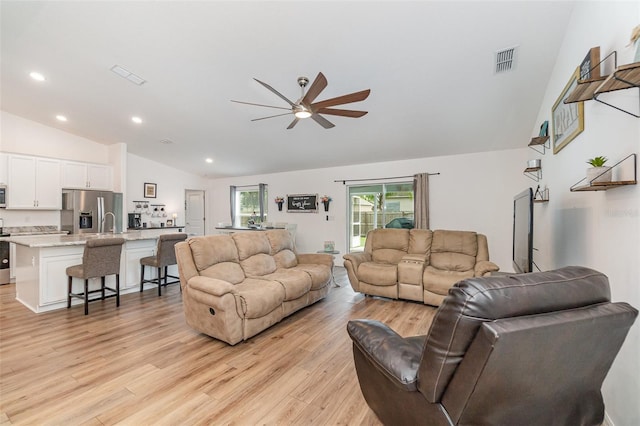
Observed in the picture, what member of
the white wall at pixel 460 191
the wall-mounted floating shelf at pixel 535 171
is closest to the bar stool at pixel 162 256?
the white wall at pixel 460 191

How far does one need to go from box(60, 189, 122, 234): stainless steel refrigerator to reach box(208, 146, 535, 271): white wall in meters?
4.64

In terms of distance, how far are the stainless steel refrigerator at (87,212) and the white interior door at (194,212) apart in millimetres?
2677

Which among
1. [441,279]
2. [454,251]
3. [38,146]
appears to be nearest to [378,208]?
[454,251]

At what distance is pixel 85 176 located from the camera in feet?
20.2

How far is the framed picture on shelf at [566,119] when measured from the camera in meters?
2.30

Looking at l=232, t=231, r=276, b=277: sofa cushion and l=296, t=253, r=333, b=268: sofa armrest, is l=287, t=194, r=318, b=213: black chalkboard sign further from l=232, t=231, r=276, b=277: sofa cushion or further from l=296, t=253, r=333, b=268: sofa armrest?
l=232, t=231, r=276, b=277: sofa cushion

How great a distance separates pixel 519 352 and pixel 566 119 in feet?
8.92

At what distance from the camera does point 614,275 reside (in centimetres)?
172

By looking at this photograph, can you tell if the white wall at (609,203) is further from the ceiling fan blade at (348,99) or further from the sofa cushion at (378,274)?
the sofa cushion at (378,274)

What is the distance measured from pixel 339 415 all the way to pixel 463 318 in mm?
1296

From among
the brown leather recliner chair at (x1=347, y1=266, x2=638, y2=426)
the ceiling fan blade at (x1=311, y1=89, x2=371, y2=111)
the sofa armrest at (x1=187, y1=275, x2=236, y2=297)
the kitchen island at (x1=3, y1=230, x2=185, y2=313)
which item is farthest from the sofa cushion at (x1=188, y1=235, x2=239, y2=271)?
the brown leather recliner chair at (x1=347, y1=266, x2=638, y2=426)

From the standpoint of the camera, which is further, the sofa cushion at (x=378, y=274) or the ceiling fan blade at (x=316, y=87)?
the sofa cushion at (x=378, y=274)

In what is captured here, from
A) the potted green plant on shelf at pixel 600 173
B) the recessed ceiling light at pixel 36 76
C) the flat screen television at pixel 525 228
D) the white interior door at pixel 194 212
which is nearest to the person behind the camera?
the potted green plant on shelf at pixel 600 173

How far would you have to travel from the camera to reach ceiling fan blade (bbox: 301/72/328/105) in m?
2.39
